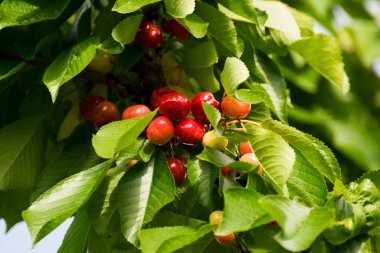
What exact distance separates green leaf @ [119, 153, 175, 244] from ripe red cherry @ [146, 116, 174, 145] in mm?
31

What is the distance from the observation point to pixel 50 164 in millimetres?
1188

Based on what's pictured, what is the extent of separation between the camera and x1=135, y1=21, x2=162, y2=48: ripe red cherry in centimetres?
116

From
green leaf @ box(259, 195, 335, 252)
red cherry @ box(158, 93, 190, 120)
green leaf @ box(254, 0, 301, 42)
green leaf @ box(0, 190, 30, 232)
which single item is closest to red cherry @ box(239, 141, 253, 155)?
red cherry @ box(158, 93, 190, 120)

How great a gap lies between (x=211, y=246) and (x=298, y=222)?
24 cm

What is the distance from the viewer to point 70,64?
104 centimetres

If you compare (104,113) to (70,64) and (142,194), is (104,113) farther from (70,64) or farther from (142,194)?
(142,194)

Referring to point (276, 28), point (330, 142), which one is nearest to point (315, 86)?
point (330, 142)

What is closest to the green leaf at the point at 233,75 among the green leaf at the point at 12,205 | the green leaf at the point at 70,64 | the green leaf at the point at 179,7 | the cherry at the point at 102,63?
the green leaf at the point at 179,7

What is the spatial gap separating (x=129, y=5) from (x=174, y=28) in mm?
213

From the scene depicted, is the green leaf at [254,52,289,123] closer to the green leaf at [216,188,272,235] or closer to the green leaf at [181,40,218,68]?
the green leaf at [181,40,218,68]

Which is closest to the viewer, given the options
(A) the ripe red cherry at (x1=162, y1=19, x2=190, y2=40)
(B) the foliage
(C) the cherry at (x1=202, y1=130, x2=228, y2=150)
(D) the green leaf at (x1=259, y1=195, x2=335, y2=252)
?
(D) the green leaf at (x1=259, y1=195, x2=335, y2=252)

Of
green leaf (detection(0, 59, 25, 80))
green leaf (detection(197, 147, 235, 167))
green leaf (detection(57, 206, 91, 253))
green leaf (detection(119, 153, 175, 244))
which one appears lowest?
green leaf (detection(57, 206, 91, 253))

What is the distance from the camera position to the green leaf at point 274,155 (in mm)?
915

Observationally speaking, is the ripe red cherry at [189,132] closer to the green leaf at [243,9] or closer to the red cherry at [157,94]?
the red cherry at [157,94]
